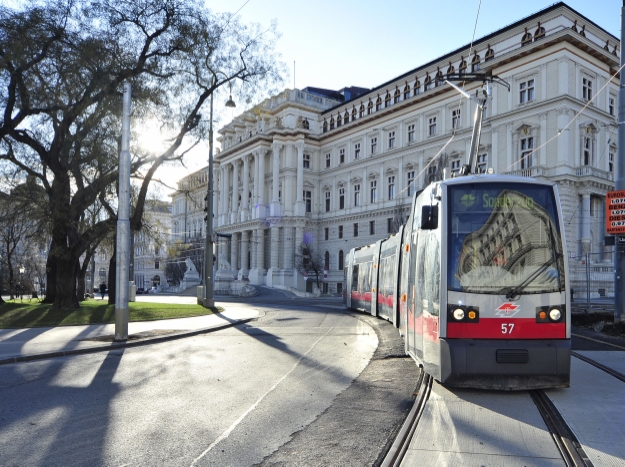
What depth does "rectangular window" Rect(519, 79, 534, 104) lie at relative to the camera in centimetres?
4597

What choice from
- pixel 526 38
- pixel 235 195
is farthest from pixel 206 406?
pixel 235 195

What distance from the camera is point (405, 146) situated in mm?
61094

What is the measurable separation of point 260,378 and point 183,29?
714 inches

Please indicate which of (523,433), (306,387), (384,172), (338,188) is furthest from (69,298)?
(338,188)

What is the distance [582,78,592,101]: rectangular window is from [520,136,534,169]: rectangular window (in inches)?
212

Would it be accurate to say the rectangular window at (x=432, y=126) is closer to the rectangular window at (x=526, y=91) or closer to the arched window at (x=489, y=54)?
the arched window at (x=489, y=54)

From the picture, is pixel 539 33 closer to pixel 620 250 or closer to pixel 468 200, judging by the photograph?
pixel 620 250

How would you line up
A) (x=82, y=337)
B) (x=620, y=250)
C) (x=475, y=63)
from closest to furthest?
1. (x=82, y=337)
2. (x=620, y=250)
3. (x=475, y=63)

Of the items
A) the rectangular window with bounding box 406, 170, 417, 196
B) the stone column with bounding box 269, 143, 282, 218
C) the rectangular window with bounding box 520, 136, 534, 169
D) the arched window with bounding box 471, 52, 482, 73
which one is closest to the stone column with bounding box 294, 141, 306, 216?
the stone column with bounding box 269, 143, 282, 218

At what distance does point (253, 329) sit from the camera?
19.4 metres

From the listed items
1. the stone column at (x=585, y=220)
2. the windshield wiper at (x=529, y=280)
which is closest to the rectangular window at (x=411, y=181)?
the stone column at (x=585, y=220)

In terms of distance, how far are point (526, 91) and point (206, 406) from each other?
4577cm

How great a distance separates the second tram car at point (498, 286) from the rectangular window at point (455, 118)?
156ft

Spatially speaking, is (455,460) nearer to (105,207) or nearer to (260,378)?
(260,378)
